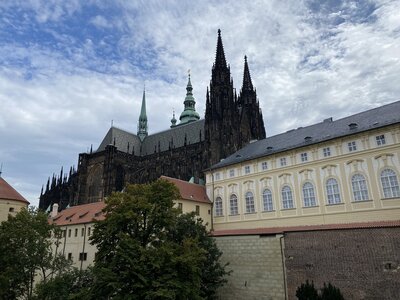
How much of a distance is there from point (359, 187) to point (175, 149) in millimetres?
43561

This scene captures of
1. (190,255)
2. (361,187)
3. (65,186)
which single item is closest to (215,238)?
(190,255)

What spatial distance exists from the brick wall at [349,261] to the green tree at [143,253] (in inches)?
266

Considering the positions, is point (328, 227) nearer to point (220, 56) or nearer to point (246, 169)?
point (246, 169)

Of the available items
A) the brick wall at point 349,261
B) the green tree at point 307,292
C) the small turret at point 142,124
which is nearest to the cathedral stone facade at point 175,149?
the small turret at point 142,124

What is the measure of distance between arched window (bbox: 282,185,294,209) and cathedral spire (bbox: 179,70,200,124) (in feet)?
199

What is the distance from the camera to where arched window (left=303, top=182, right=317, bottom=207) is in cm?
3136

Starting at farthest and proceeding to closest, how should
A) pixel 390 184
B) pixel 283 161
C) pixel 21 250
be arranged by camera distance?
pixel 283 161, pixel 21 250, pixel 390 184

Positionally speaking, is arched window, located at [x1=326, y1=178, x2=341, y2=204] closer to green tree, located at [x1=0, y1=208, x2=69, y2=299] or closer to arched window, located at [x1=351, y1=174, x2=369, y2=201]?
arched window, located at [x1=351, y1=174, x2=369, y2=201]

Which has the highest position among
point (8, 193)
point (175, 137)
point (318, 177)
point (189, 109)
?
point (189, 109)

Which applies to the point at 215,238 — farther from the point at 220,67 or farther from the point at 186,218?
the point at 220,67

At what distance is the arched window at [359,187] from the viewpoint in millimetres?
28516

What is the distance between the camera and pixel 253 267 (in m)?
25.6

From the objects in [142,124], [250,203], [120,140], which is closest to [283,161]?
[250,203]

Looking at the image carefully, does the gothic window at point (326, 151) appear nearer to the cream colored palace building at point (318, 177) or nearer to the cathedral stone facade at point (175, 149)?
the cream colored palace building at point (318, 177)
